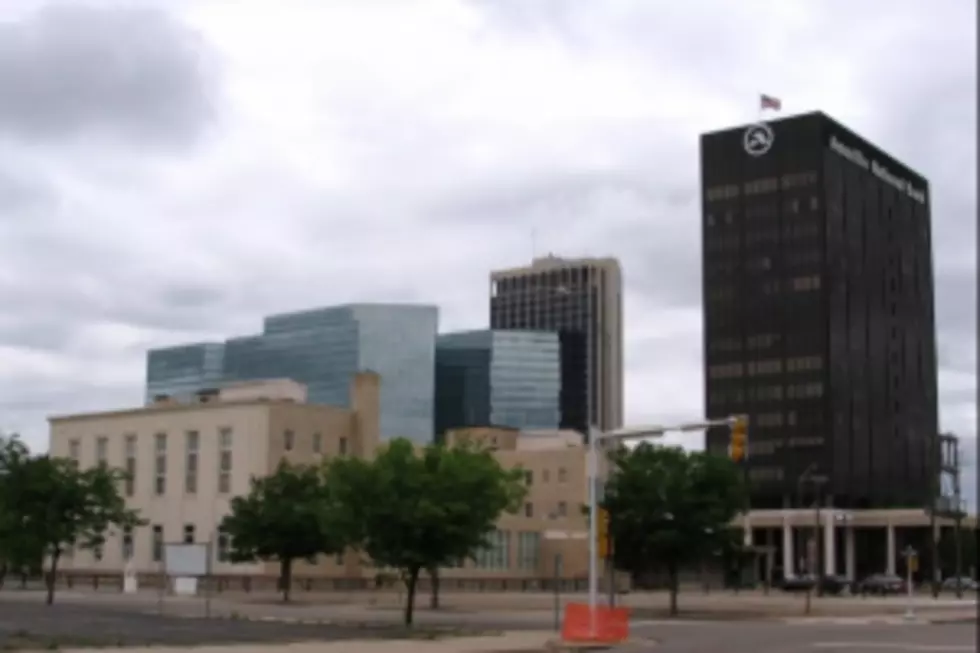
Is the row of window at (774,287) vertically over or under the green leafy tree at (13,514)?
over

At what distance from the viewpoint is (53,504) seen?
5881 cm

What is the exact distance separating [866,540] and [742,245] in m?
43.9

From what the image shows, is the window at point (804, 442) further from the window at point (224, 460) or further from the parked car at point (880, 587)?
the window at point (224, 460)

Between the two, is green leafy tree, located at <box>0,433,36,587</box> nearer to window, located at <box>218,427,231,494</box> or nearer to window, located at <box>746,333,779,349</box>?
window, located at <box>218,427,231,494</box>

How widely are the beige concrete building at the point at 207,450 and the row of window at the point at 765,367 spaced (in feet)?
291

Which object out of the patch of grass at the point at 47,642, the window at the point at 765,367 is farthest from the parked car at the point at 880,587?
the patch of grass at the point at 47,642

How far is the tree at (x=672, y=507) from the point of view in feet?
197

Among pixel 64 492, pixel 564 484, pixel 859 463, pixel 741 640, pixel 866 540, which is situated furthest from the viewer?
pixel 859 463

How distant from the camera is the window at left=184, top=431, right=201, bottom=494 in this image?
103m

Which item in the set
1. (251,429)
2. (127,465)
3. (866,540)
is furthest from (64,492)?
(866,540)

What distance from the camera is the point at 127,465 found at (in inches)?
4242

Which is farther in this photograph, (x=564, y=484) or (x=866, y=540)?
(x=866, y=540)

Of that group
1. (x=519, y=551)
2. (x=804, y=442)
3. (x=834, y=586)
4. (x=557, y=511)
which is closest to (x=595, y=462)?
(x=834, y=586)

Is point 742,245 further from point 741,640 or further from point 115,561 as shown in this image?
point 741,640
